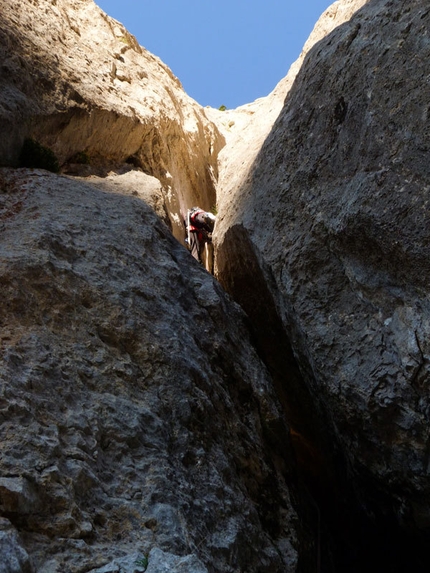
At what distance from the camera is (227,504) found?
6352 mm

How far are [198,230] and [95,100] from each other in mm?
3968

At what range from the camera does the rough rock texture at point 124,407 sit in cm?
495

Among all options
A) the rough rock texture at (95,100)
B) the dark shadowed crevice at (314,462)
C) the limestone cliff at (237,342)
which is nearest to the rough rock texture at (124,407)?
the limestone cliff at (237,342)

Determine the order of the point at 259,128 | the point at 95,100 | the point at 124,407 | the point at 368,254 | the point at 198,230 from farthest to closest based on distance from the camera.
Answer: the point at 259,128 < the point at 198,230 < the point at 95,100 < the point at 368,254 < the point at 124,407

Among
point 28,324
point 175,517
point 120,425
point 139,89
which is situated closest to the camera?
point 175,517

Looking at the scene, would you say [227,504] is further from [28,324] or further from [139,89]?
[139,89]

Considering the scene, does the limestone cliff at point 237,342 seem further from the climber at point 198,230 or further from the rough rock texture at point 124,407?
the climber at point 198,230

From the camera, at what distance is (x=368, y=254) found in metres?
7.88

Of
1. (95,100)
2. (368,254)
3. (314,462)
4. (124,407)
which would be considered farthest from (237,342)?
(95,100)

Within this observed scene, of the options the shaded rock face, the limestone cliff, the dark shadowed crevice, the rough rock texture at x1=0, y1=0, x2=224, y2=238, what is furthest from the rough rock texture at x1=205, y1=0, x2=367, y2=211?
the shaded rock face

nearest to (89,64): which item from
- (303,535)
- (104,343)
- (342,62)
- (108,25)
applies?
(108,25)

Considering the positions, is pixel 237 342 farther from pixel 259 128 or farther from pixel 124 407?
pixel 259 128

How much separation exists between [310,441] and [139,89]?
9.37 metres

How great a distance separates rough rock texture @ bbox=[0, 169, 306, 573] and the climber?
4555 millimetres
